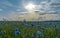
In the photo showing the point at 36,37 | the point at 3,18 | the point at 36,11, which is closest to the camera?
the point at 36,37

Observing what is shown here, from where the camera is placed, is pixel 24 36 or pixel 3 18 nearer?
pixel 24 36

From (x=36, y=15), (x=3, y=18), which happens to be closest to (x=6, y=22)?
(x=3, y=18)

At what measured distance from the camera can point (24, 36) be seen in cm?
144

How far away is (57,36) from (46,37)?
0.13m

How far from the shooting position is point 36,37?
4.70ft

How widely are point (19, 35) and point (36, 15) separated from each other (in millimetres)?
527

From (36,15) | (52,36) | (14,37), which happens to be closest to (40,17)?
(36,15)

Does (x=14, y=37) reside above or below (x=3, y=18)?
below

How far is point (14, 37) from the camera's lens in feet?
4.74

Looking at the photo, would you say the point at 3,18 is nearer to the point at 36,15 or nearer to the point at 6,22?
the point at 6,22

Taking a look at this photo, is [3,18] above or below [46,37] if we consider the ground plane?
above

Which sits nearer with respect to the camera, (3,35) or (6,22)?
(3,35)

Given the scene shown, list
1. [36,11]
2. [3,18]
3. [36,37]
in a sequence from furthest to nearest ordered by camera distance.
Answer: [3,18] < [36,11] < [36,37]

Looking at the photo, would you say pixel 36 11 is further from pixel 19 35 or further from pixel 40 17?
pixel 19 35
